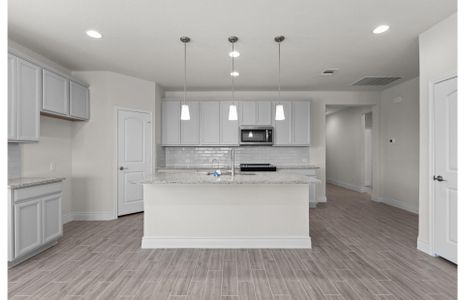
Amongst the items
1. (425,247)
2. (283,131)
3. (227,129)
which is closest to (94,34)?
(227,129)

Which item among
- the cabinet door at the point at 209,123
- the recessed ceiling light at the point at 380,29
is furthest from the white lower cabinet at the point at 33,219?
the recessed ceiling light at the point at 380,29

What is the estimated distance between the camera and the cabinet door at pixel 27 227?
274cm

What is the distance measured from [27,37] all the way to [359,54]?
478 centimetres

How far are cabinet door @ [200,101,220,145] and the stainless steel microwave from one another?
581 millimetres

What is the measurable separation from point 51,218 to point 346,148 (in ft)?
26.6

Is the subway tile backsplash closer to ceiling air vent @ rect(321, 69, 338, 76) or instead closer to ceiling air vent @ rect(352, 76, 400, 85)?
ceiling air vent @ rect(321, 69, 338, 76)

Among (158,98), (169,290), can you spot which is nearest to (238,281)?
(169,290)

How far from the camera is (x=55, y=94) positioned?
3715 mm

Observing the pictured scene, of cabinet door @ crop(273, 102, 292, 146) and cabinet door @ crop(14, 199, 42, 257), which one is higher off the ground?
cabinet door @ crop(273, 102, 292, 146)

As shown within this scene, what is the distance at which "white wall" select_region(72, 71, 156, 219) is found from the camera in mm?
4578

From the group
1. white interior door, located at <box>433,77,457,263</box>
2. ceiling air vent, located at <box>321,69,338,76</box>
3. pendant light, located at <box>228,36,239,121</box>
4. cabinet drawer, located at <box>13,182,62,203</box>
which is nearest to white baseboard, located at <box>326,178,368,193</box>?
ceiling air vent, located at <box>321,69,338,76</box>

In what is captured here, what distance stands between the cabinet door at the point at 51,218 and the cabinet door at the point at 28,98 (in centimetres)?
85

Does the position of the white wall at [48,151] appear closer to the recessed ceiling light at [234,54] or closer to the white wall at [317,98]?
the white wall at [317,98]

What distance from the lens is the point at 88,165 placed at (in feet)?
15.0
